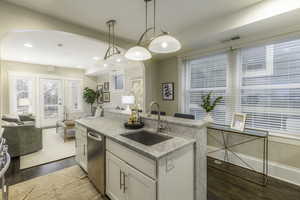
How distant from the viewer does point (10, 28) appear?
1909 millimetres

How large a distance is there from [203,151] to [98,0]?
2.50 metres

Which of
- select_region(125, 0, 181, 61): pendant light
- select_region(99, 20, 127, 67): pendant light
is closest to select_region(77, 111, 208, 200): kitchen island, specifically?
select_region(125, 0, 181, 61): pendant light

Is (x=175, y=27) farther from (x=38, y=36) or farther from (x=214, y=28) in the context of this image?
(x=38, y=36)

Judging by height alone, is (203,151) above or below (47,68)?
below

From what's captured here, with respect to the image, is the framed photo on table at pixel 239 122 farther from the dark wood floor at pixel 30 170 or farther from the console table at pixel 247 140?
the dark wood floor at pixel 30 170

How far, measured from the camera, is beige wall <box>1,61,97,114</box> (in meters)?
5.03

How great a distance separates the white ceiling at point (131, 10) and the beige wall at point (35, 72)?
4.49 meters

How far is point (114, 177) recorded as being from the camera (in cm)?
161

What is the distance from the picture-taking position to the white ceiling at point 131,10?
1985 millimetres

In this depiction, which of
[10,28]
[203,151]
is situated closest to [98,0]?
[10,28]

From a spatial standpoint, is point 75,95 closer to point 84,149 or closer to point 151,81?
point 151,81

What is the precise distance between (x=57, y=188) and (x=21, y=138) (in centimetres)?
189

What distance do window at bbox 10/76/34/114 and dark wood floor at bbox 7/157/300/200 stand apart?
3564 millimetres

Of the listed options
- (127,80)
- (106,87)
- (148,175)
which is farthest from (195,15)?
(106,87)
